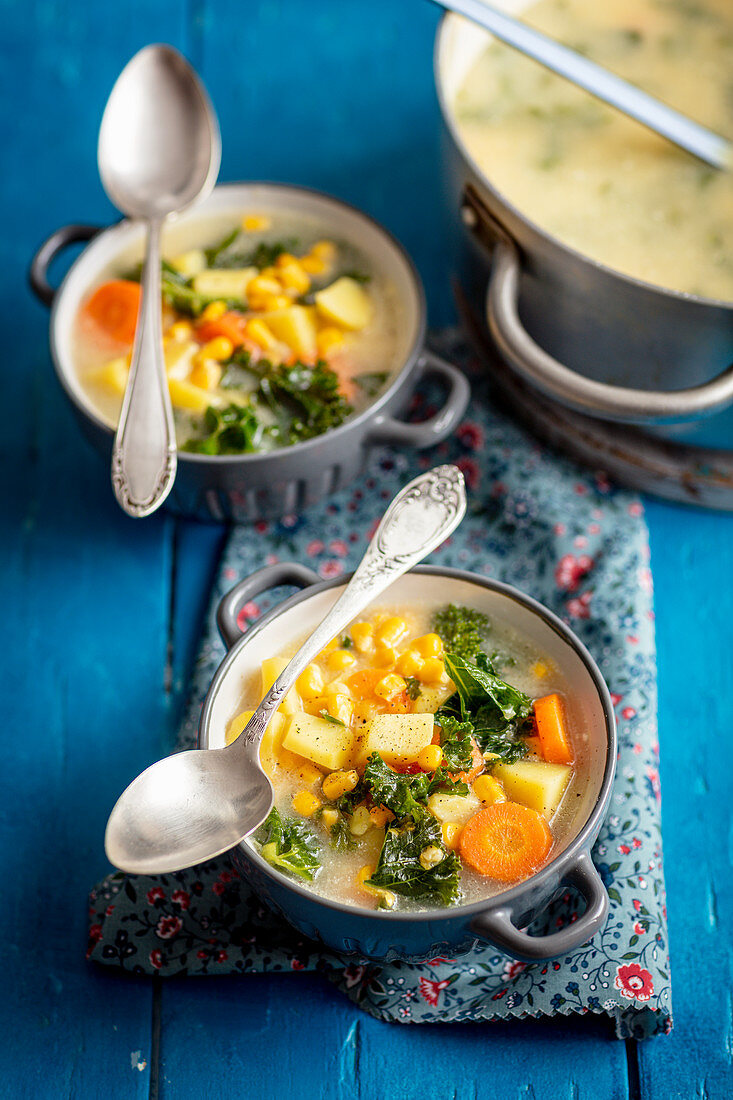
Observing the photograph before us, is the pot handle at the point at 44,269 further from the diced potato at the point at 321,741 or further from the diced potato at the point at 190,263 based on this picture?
the diced potato at the point at 321,741

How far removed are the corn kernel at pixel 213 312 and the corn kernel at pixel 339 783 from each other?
1.14 meters

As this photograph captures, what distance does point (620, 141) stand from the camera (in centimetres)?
258

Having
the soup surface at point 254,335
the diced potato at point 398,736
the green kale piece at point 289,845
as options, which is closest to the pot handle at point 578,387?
the soup surface at point 254,335

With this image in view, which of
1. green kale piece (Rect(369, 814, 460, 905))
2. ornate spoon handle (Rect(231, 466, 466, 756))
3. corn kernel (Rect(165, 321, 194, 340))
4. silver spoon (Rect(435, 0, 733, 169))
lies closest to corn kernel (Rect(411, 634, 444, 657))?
ornate spoon handle (Rect(231, 466, 466, 756))

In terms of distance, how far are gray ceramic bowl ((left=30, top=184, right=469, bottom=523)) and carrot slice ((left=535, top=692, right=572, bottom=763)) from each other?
27.5 inches

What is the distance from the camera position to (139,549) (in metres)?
2.54

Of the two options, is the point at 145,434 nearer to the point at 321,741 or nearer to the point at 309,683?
the point at 309,683

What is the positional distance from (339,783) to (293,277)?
1254mm

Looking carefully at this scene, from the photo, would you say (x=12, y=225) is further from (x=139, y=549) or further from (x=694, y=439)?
(x=694, y=439)

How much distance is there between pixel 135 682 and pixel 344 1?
7.25 ft

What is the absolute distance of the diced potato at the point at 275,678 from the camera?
1.90 meters

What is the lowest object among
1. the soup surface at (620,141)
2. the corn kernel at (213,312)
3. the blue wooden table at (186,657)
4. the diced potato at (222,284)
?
the blue wooden table at (186,657)

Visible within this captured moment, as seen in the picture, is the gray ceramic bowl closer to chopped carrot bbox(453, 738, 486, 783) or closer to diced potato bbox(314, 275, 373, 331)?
diced potato bbox(314, 275, 373, 331)

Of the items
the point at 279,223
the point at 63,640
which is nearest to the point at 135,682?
the point at 63,640
